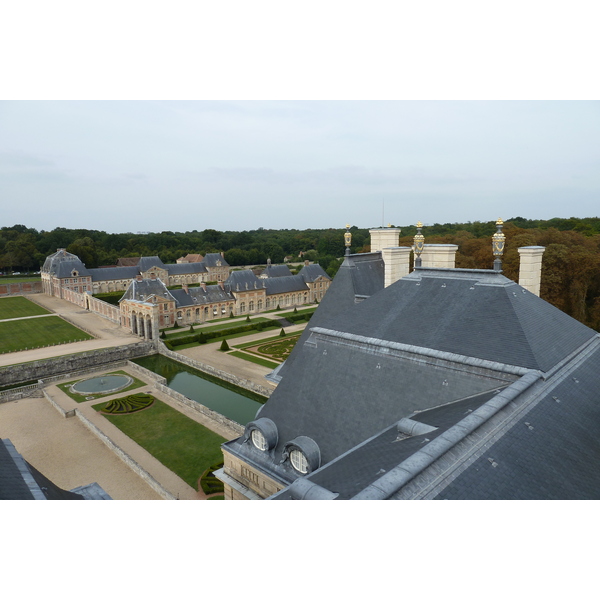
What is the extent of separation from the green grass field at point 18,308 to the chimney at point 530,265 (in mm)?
62447

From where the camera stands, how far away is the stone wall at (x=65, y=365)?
3422 centimetres

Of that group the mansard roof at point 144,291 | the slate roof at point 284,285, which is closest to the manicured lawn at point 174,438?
the mansard roof at point 144,291

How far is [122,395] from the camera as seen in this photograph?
1208 inches

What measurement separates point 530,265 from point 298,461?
10491 mm

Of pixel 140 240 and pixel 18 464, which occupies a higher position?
pixel 140 240

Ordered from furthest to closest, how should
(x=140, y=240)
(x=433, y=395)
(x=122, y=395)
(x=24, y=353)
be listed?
(x=140, y=240) → (x=24, y=353) → (x=122, y=395) → (x=433, y=395)

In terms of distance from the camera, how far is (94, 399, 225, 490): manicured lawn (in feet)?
69.3

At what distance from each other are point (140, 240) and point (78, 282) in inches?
2375

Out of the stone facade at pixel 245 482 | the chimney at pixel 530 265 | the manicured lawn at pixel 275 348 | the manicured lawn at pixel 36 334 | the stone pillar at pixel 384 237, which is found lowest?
the manicured lawn at pixel 275 348

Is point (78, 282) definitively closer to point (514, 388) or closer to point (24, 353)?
point (24, 353)

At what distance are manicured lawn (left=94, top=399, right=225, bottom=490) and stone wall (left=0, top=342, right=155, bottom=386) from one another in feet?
31.7

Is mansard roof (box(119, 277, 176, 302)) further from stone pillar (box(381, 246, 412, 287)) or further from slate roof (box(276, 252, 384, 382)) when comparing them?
stone pillar (box(381, 246, 412, 287))

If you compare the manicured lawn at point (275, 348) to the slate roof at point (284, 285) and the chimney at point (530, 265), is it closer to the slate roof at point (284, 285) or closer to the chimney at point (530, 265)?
the slate roof at point (284, 285)

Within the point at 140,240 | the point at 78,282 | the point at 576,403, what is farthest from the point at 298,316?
the point at 140,240
